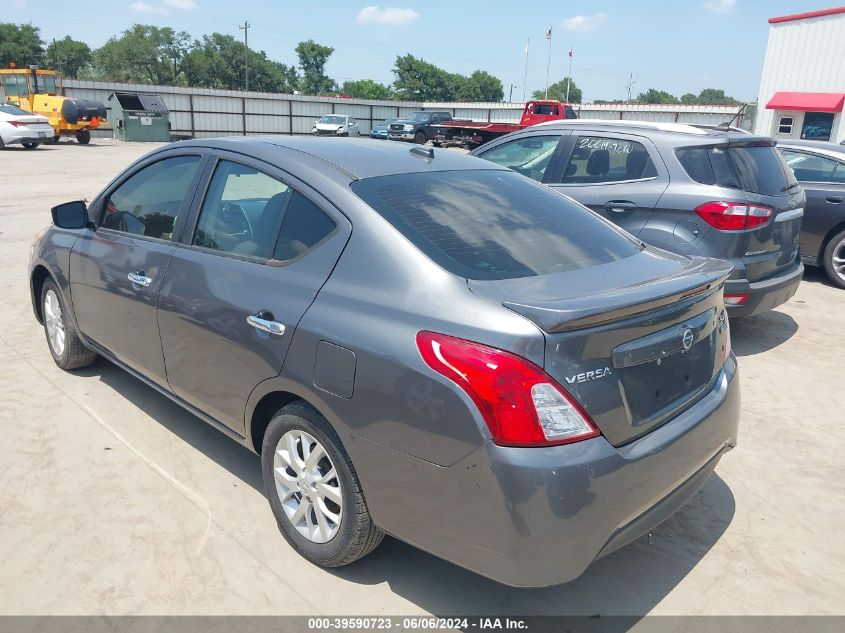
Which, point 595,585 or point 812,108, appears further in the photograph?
point 812,108

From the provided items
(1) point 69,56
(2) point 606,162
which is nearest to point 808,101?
(2) point 606,162

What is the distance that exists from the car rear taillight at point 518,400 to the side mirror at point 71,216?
304cm

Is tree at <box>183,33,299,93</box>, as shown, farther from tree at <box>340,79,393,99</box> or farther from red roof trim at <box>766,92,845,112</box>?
red roof trim at <box>766,92,845,112</box>

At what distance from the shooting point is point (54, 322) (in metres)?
4.69

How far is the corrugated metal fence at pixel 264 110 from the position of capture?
3394 centimetres

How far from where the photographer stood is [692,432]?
8.23ft

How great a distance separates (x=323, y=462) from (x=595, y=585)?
123 cm

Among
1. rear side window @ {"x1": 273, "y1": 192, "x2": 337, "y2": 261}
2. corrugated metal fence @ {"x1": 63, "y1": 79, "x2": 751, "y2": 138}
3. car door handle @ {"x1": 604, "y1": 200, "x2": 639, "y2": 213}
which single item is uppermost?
corrugated metal fence @ {"x1": 63, "y1": 79, "x2": 751, "y2": 138}

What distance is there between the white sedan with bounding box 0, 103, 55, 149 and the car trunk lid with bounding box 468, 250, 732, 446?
27281 mm

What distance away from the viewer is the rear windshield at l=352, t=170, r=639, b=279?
8.35 feet

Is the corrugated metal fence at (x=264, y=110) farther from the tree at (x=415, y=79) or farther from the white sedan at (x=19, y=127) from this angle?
the tree at (x=415, y=79)

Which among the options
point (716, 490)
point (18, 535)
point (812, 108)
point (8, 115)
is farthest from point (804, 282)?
point (8, 115)

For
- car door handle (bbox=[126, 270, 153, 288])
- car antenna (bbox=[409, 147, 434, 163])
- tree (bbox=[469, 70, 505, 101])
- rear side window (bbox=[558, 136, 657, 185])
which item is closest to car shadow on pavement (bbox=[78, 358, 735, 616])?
car door handle (bbox=[126, 270, 153, 288])

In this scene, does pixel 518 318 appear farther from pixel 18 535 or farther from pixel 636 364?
pixel 18 535
